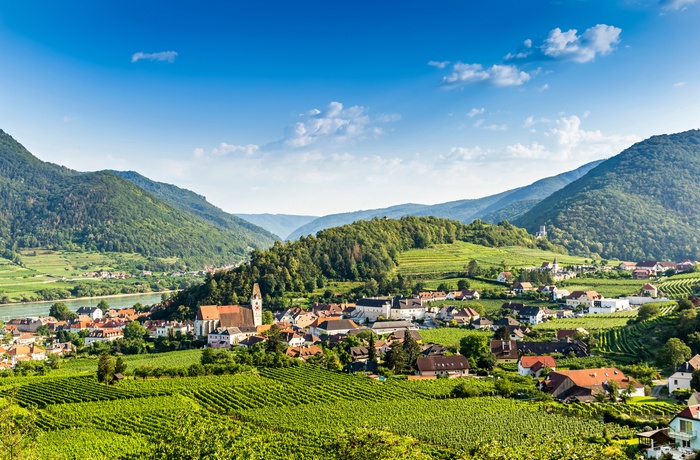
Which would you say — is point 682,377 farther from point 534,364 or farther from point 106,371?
point 106,371

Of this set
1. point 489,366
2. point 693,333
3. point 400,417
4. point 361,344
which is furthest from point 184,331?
point 693,333

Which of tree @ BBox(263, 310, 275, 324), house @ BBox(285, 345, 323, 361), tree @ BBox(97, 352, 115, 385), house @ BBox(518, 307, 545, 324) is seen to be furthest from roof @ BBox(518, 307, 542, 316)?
tree @ BBox(97, 352, 115, 385)

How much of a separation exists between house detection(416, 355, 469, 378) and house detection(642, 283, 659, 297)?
41099mm

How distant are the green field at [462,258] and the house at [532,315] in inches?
1096

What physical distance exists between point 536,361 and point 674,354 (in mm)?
10549

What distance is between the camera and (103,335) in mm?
78812

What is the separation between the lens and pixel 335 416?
127 feet

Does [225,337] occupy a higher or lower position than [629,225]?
lower

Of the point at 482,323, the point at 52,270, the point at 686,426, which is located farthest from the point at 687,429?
the point at 52,270

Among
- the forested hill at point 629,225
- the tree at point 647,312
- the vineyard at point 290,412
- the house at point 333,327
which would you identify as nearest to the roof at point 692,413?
the vineyard at point 290,412

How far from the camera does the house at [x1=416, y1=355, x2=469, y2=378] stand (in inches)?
2063

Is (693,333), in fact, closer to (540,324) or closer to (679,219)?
(540,324)

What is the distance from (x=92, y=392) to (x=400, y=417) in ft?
81.1

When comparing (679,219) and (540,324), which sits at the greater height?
(679,219)
